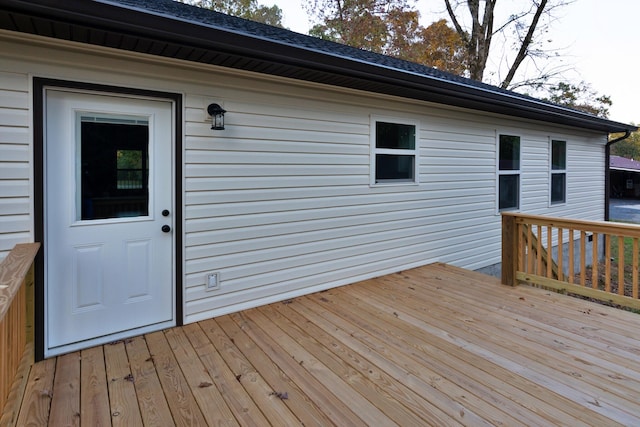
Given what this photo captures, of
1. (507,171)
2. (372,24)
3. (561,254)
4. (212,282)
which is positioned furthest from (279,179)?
(372,24)

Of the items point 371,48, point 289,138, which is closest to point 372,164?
point 289,138

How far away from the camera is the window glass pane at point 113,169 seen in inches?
106

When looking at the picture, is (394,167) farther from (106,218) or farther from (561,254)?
(106,218)

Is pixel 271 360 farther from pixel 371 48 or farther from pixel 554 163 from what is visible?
pixel 371 48

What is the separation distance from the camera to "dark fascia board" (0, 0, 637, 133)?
205 centimetres

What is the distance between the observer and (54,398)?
206 centimetres

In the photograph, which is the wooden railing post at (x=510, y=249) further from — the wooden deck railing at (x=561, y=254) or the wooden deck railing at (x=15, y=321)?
the wooden deck railing at (x=15, y=321)

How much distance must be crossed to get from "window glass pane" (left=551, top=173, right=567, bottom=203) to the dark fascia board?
8.70 feet

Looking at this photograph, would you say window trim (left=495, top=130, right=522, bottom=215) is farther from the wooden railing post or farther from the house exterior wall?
the wooden railing post

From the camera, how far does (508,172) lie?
19.9ft

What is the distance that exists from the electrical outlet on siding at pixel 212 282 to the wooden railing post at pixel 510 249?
314 centimetres

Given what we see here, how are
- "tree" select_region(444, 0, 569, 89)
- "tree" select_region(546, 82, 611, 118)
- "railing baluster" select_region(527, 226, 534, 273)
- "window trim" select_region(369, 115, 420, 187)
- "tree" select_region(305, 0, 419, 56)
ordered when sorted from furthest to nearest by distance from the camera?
"tree" select_region(546, 82, 611, 118) < "tree" select_region(305, 0, 419, 56) < "tree" select_region(444, 0, 569, 89) < "window trim" select_region(369, 115, 420, 187) < "railing baluster" select_region(527, 226, 534, 273)

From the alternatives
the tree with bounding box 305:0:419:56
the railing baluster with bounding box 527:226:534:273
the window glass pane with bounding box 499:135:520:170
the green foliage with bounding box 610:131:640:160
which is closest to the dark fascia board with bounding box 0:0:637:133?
the window glass pane with bounding box 499:135:520:170

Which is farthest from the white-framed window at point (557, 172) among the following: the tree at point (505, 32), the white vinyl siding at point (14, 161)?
the tree at point (505, 32)
